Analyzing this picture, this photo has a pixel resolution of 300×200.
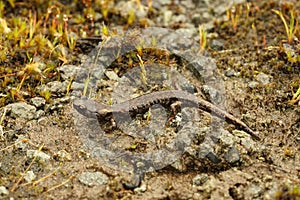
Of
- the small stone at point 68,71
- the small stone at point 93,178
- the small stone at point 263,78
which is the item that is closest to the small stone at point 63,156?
the small stone at point 93,178

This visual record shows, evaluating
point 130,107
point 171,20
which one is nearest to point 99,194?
point 130,107

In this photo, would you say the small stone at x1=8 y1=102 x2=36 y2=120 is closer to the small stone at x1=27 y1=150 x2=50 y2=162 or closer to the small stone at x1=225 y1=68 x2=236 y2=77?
the small stone at x1=27 y1=150 x2=50 y2=162

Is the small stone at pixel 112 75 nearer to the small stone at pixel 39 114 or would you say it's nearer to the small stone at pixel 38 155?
the small stone at pixel 39 114

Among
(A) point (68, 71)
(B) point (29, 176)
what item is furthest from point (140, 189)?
(A) point (68, 71)

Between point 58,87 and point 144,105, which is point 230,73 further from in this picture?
point 58,87

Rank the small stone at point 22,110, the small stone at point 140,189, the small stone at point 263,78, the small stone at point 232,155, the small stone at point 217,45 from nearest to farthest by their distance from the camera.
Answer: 1. the small stone at point 140,189
2. the small stone at point 232,155
3. the small stone at point 22,110
4. the small stone at point 263,78
5. the small stone at point 217,45

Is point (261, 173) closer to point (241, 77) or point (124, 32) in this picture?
point (241, 77)

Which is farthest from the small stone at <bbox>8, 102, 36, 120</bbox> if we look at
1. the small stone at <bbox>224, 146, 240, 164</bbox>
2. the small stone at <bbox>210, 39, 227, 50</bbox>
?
the small stone at <bbox>210, 39, 227, 50</bbox>
